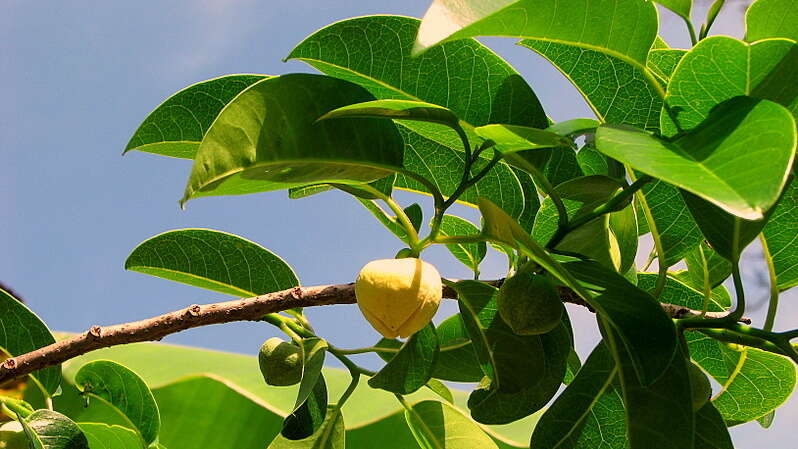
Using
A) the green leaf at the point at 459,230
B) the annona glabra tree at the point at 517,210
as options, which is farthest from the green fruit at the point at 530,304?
the green leaf at the point at 459,230

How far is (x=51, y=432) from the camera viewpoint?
98cm

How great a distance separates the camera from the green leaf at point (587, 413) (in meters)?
0.92

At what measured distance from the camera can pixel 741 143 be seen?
0.54 m

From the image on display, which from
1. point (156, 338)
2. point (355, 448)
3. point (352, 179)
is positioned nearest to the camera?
point (352, 179)

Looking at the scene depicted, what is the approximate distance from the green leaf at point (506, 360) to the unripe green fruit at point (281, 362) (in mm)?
226

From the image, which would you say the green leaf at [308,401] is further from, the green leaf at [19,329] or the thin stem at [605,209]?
the green leaf at [19,329]

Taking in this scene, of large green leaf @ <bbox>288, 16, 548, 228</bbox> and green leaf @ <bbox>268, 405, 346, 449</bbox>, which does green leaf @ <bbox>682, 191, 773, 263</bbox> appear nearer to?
large green leaf @ <bbox>288, 16, 548, 228</bbox>

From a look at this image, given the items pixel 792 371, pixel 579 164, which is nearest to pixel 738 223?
pixel 579 164

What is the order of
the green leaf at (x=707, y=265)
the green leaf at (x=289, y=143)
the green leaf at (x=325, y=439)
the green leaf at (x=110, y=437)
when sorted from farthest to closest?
the green leaf at (x=110, y=437) < the green leaf at (x=325, y=439) < the green leaf at (x=707, y=265) < the green leaf at (x=289, y=143)

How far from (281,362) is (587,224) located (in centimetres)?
41

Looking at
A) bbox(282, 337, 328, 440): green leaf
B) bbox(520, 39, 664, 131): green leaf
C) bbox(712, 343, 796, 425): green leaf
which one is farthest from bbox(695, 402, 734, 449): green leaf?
bbox(282, 337, 328, 440): green leaf

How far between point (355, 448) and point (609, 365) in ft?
6.10

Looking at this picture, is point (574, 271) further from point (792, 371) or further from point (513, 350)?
point (792, 371)

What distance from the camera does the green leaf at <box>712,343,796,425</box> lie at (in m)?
1.09
